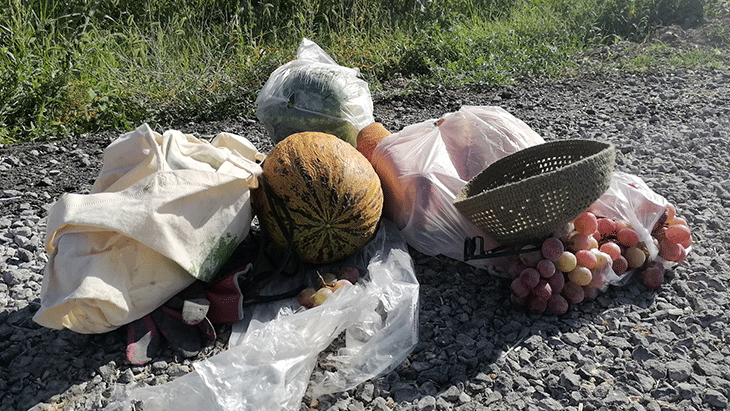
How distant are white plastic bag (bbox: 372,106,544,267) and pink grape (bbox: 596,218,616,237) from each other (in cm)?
53

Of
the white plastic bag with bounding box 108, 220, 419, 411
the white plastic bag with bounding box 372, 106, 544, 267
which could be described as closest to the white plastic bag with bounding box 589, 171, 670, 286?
the white plastic bag with bounding box 372, 106, 544, 267

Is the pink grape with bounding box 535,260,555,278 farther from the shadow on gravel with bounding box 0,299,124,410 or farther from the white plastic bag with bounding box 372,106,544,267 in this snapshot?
the shadow on gravel with bounding box 0,299,124,410

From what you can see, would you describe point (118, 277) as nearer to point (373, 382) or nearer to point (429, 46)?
point (373, 382)

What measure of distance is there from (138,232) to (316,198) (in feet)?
2.58

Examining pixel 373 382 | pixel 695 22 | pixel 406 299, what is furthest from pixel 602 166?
pixel 695 22

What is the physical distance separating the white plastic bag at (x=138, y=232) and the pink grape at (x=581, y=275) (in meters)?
1.50

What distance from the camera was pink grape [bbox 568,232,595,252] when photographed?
2.98 metres

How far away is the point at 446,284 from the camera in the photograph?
3150mm

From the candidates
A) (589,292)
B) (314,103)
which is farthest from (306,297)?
(314,103)

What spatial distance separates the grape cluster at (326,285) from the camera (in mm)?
2865

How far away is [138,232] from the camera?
8.41 ft

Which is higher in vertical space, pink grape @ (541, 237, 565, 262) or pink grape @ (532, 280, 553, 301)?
pink grape @ (541, 237, 565, 262)

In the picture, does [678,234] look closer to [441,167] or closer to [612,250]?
[612,250]

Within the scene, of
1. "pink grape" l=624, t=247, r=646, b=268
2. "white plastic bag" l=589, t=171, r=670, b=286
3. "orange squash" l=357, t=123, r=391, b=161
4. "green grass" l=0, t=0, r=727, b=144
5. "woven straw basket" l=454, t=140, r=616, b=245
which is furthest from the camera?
"green grass" l=0, t=0, r=727, b=144
